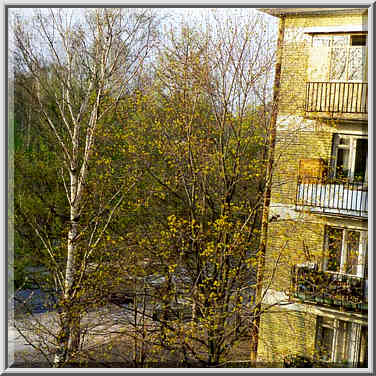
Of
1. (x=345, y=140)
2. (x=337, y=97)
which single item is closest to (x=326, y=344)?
(x=345, y=140)

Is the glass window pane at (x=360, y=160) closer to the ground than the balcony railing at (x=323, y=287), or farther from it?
farther from it

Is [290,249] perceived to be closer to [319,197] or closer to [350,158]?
[319,197]

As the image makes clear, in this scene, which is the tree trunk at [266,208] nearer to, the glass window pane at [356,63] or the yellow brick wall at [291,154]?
the yellow brick wall at [291,154]

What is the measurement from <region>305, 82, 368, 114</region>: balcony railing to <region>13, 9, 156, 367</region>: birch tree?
105cm

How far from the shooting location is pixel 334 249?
3.16 m

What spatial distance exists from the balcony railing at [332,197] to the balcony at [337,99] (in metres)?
0.40

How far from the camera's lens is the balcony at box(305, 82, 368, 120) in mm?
2881

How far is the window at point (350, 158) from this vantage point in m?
2.95

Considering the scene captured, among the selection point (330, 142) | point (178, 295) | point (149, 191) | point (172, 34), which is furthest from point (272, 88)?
point (178, 295)

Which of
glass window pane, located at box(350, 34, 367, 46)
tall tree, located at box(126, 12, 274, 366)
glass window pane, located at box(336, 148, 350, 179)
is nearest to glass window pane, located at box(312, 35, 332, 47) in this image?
glass window pane, located at box(350, 34, 367, 46)

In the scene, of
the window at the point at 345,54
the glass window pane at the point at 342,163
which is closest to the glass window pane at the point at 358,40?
the window at the point at 345,54

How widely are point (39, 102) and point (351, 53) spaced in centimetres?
197

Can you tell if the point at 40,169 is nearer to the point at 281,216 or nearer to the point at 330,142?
the point at 281,216

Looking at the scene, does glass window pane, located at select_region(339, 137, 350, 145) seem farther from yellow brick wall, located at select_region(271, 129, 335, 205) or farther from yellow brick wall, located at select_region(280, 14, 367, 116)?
yellow brick wall, located at select_region(280, 14, 367, 116)
